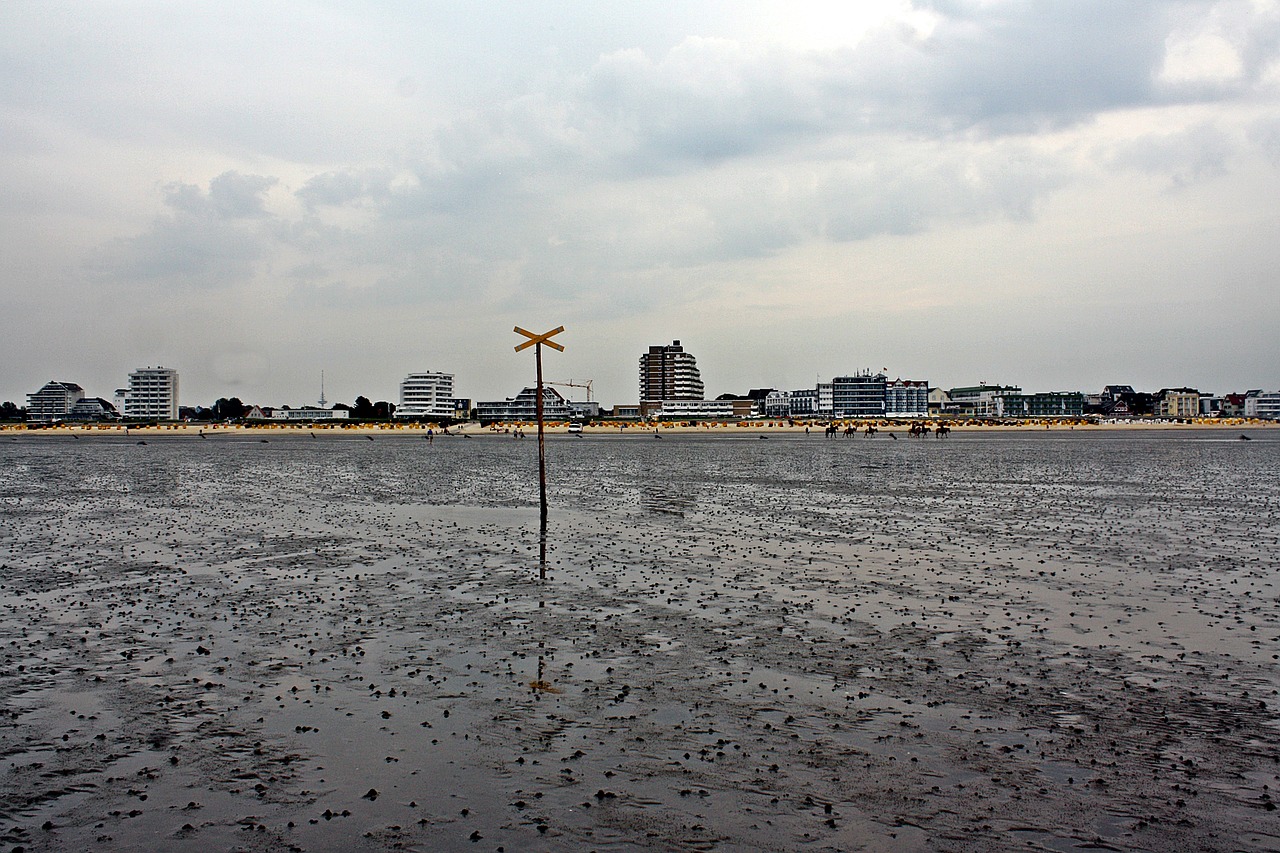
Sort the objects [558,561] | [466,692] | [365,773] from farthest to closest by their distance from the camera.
Result: [558,561], [466,692], [365,773]

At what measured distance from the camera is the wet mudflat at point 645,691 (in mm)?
9133

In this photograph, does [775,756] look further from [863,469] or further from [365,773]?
[863,469]

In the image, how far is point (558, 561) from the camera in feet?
84.9

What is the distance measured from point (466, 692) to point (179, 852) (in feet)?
16.9

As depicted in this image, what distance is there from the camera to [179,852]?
27.9 ft

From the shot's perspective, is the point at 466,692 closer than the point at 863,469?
Yes

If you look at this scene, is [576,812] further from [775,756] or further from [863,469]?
[863,469]

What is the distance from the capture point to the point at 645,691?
13258mm

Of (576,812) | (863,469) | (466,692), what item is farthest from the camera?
(863,469)

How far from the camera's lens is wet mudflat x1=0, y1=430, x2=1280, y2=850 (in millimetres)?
9133

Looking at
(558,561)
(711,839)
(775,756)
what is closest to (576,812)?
(711,839)

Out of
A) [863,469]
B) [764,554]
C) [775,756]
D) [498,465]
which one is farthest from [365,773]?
[498,465]

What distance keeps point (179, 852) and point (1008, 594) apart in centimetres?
1776

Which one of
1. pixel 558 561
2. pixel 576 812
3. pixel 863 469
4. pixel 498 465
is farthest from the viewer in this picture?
pixel 498 465
